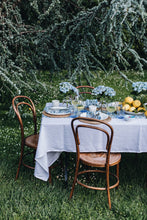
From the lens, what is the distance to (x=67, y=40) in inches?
161

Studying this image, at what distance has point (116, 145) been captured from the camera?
3084mm

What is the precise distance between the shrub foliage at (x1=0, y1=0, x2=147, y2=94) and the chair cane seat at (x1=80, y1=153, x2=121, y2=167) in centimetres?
127

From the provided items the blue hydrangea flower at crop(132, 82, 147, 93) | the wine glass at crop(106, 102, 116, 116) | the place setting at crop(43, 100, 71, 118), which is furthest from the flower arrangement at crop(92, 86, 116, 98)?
the place setting at crop(43, 100, 71, 118)

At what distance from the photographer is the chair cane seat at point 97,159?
9.42 ft

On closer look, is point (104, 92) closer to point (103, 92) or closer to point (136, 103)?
point (103, 92)

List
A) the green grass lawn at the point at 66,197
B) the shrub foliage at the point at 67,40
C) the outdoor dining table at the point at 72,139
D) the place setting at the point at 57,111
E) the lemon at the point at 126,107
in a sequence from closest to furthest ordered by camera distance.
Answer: the green grass lawn at the point at 66,197 < the outdoor dining table at the point at 72,139 < the place setting at the point at 57,111 < the lemon at the point at 126,107 < the shrub foliage at the point at 67,40

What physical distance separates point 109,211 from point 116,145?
72 cm

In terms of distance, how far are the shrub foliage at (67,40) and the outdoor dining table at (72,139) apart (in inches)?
37.9

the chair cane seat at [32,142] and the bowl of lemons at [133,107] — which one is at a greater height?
the bowl of lemons at [133,107]

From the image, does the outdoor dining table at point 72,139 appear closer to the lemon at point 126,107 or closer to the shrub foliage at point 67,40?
the lemon at point 126,107

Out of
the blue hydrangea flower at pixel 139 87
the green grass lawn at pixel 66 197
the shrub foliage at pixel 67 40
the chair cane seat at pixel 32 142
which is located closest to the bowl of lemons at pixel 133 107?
the blue hydrangea flower at pixel 139 87

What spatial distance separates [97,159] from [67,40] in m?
2.01

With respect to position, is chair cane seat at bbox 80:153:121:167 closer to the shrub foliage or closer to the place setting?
the place setting

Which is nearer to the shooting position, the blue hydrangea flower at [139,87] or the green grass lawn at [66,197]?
the green grass lawn at [66,197]
